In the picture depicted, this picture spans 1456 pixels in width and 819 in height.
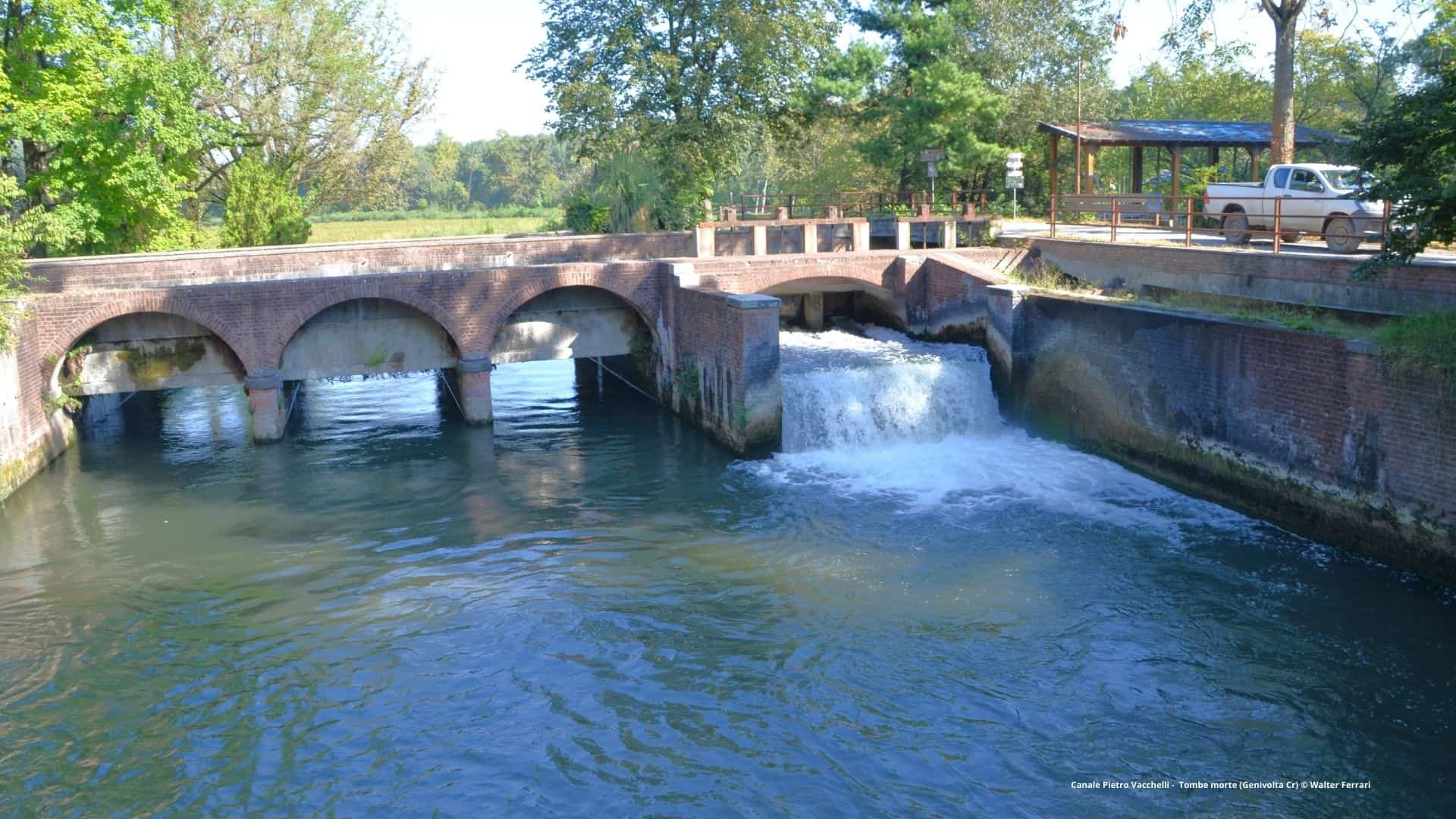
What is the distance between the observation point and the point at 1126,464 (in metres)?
19.0

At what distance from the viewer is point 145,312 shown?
68.8 ft

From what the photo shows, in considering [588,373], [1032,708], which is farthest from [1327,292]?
[588,373]

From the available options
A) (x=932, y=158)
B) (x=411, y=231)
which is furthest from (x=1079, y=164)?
(x=411, y=231)

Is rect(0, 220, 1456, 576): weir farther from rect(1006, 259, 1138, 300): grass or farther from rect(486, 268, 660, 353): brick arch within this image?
rect(1006, 259, 1138, 300): grass

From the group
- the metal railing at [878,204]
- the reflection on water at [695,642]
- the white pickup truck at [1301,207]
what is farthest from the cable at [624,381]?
the white pickup truck at [1301,207]

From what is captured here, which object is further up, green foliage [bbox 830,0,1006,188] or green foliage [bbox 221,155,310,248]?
green foliage [bbox 830,0,1006,188]

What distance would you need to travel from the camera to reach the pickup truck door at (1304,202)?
2112 cm

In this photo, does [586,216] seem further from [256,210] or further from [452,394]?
[256,210]

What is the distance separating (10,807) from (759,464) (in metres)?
12.3

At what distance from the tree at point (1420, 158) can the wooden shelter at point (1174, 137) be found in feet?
51.0

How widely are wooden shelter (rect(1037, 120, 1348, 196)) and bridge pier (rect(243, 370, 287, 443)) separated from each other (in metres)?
19.3

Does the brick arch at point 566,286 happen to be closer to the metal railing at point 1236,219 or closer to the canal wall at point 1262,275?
the canal wall at point 1262,275

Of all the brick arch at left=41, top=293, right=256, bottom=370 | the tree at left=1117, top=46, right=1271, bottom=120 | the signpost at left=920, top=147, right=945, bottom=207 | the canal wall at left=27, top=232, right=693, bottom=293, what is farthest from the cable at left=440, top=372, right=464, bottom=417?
the tree at left=1117, top=46, right=1271, bottom=120

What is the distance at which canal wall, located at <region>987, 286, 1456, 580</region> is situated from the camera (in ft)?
46.2
